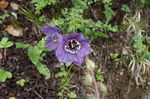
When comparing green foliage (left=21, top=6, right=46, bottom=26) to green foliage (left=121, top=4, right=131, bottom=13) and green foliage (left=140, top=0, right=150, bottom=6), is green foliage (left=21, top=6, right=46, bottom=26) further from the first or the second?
green foliage (left=140, top=0, right=150, bottom=6)

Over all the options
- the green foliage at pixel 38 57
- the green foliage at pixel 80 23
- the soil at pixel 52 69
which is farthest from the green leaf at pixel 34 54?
the green foliage at pixel 80 23

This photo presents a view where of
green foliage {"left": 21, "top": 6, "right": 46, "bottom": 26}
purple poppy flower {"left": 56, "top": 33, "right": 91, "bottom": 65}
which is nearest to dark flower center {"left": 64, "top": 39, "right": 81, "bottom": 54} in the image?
purple poppy flower {"left": 56, "top": 33, "right": 91, "bottom": 65}

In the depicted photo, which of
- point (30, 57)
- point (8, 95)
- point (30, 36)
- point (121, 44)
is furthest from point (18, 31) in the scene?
point (121, 44)

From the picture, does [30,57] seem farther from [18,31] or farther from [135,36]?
[135,36]

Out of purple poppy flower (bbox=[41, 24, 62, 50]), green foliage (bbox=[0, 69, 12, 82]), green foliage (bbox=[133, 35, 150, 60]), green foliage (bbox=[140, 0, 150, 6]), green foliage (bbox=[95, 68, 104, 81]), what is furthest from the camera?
green foliage (bbox=[140, 0, 150, 6])

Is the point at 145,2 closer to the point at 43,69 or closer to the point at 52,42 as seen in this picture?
the point at 43,69

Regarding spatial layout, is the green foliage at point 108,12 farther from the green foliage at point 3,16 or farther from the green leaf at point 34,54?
the green foliage at point 3,16
